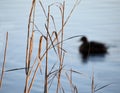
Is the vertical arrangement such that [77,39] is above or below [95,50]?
above

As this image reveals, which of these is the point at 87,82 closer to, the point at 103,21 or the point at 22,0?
the point at 103,21

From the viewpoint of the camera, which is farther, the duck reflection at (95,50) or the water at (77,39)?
the duck reflection at (95,50)

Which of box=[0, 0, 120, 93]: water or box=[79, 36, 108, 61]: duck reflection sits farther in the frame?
box=[79, 36, 108, 61]: duck reflection

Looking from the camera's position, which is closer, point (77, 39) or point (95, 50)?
point (95, 50)

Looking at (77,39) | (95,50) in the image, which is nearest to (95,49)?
(95,50)

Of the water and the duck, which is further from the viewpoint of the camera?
the duck

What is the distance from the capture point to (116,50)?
20.1 feet

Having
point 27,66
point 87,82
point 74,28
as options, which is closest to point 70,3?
point 74,28

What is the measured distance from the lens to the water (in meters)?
4.50

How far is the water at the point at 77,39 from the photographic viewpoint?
450cm

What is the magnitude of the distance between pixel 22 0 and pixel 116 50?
437cm

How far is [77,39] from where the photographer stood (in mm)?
7023

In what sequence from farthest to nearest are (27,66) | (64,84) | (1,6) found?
(1,6)
(64,84)
(27,66)

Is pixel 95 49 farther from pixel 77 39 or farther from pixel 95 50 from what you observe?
pixel 77 39
